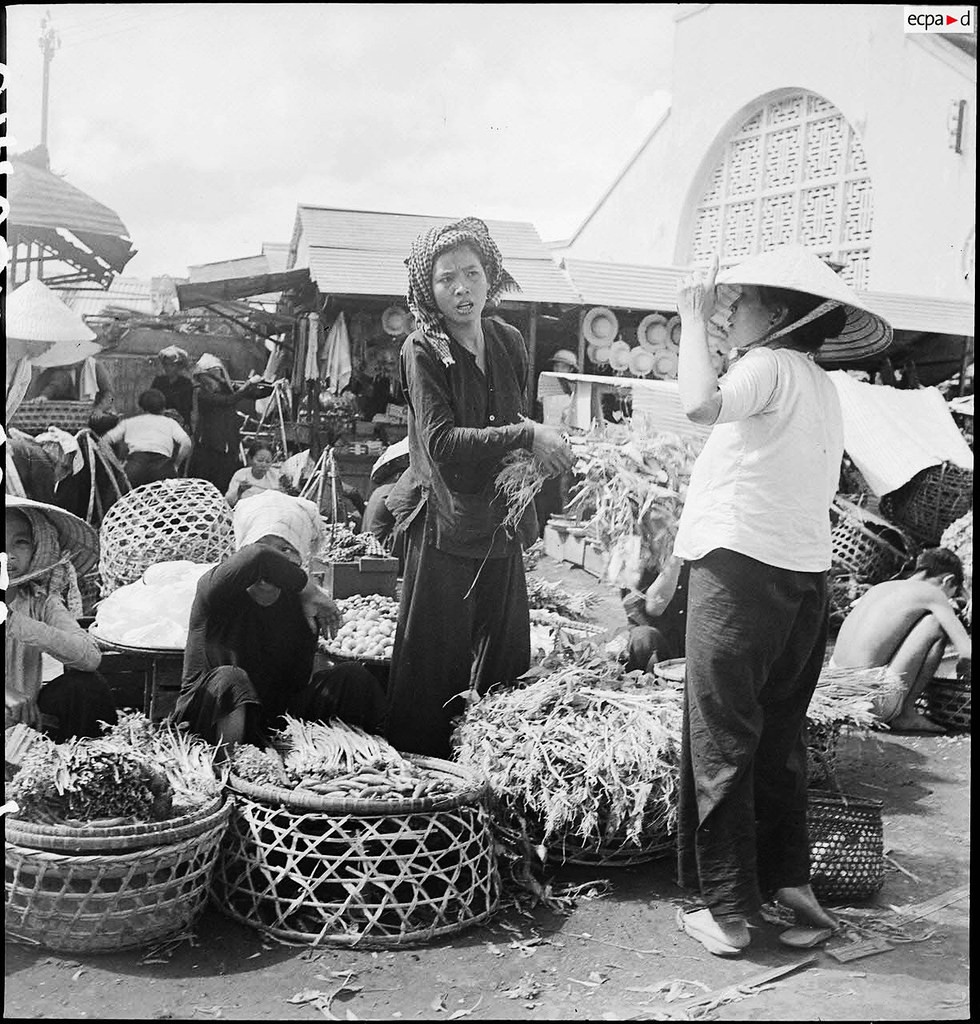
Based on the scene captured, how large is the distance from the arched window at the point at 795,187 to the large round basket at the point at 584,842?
10692 millimetres

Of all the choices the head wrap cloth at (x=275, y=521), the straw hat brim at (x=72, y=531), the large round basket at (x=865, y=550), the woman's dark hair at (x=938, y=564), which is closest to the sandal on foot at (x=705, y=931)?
the head wrap cloth at (x=275, y=521)

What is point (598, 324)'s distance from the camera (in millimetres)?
11250

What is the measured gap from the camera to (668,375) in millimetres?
11633

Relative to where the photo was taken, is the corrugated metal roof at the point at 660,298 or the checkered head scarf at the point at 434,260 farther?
the corrugated metal roof at the point at 660,298

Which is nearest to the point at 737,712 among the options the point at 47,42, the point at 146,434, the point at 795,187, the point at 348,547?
the point at 47,42

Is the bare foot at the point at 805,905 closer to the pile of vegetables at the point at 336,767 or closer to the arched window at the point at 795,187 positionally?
the pile of vegetables at the point at 336,767

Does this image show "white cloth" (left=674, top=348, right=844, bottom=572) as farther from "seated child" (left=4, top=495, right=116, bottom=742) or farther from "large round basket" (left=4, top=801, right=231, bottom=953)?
"seated child" (left=4, top=495, right=116, bottom=742)

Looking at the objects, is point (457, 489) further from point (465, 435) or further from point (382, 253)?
point (382, 253)

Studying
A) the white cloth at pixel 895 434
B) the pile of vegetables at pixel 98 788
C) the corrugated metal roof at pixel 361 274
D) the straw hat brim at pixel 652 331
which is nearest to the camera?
the pile of vegetables at pixel 98 788

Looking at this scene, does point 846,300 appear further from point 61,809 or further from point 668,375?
point 668,375

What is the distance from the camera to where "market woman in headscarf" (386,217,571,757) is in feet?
13.0

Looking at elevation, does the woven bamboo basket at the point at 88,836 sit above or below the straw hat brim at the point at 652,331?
below

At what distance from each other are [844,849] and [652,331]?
28.0 feet

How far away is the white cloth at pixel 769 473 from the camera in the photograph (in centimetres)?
311
